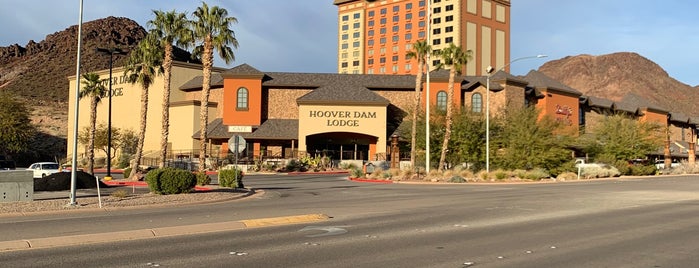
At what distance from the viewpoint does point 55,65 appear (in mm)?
131125

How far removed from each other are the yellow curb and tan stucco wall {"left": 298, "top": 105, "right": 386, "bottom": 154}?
43655mm

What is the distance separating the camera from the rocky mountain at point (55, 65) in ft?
323

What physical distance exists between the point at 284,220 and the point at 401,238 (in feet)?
13.5

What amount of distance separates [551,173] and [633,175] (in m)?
13.1

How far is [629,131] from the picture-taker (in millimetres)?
58062

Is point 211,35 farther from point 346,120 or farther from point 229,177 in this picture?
point 346,120

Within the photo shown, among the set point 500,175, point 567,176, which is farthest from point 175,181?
point 567,176

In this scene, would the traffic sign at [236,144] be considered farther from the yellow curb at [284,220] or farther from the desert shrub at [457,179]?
the desert shrub at [457,179]

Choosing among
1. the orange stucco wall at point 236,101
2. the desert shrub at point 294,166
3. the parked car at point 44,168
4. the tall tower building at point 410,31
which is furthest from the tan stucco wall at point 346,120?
the tall tower building at point 410,31

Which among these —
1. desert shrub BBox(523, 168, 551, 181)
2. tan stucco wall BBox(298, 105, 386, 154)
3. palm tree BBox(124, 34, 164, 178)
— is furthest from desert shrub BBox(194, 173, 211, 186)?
tan stucco wall BBox(298, 105, 386, 154)

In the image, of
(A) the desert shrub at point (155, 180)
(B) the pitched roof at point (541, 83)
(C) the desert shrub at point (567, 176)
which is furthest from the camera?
(B) the pitched roof at point (541, 83)

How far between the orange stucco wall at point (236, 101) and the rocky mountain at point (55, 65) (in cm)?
3464

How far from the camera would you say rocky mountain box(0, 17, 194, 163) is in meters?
98.3

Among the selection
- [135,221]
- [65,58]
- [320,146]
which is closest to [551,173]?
[320,146]
